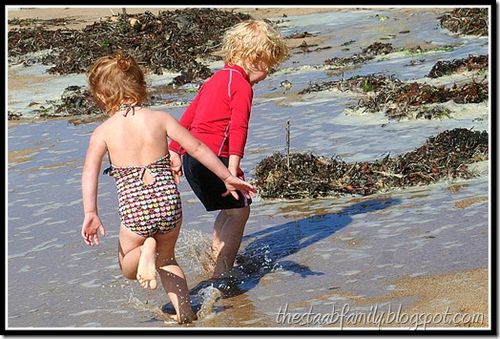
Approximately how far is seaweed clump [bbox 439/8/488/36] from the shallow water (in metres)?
6.53

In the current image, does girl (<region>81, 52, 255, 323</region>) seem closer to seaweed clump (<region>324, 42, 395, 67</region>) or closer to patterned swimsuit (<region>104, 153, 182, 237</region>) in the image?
patterned swimsuit (<region>104, 153, 182, 237</region>)

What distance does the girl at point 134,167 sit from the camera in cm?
493

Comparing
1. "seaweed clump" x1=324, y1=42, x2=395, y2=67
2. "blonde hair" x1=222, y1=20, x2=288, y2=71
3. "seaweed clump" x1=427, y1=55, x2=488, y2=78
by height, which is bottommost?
"seaweed clump" x1=324, y1=42, x2=395, y2=67

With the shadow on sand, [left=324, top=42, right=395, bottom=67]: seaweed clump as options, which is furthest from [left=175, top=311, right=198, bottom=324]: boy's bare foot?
→ [left=324, top=42, right=395, bottom=67]: seaweed clump

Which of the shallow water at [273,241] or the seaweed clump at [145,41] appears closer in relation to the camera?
the shallow water at [273,241]

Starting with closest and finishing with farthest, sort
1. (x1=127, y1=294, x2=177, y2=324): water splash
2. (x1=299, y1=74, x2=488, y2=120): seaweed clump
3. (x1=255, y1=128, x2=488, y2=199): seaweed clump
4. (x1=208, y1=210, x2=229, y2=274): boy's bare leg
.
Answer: (x1=127, y1=294, x2=177, y2=324): water splash < (x1=208, y1=210, x2=229, y2=274): boy's bare leg < (x1=255, y1=128, x2=488, y2=199): seaweed clump < (x1=299, y1=74, x2=488, y2=120): seaweed clump

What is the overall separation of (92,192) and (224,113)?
105cm

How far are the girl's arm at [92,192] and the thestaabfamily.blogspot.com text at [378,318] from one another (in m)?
1.03

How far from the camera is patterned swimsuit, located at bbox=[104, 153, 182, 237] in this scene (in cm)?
492

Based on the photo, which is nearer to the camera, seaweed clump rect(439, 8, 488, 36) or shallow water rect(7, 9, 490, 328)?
shallow water rect(7, 9, 490, 328)

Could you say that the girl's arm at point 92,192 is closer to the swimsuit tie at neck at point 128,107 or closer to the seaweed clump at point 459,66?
the swimsuit tie at neck at point 128,107

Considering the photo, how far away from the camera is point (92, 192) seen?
4945mm


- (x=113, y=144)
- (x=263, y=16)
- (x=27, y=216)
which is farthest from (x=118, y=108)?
(x=263, y=16)

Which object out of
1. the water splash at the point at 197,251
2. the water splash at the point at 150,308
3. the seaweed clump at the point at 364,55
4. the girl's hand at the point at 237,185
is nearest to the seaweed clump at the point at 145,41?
the seaweed clump at the point at 364,55
